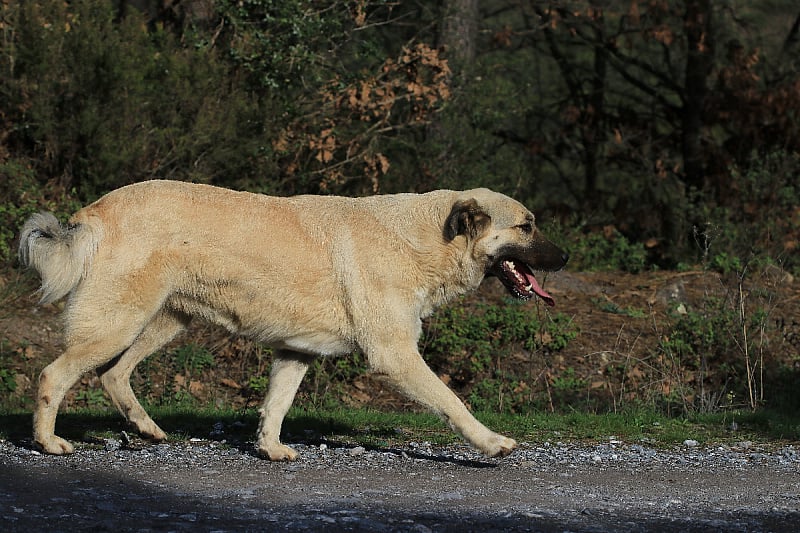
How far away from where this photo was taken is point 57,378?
7160 mm

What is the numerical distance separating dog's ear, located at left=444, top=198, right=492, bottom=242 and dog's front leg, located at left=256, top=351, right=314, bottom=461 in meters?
1.37

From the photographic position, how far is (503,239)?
7891 mm

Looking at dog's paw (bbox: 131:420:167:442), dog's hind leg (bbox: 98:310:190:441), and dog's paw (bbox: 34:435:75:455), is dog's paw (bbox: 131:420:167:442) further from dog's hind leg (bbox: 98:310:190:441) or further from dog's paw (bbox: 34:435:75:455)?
dog's paw (bbox: 34:435:75:455)

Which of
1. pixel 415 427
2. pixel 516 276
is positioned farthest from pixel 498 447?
Result: pixel 415 427

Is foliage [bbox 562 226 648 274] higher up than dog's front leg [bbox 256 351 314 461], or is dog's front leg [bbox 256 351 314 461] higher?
foliage [bbox 562 226 648 274]

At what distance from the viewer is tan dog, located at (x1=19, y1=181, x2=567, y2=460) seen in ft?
23.5

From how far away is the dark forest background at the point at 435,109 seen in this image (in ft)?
44.0

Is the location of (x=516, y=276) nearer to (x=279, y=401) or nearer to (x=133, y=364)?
(x=279, y=401)

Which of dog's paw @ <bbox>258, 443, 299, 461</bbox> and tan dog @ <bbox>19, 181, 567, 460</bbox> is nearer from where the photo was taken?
tan dog @ <bbox>19, 181, 567, 460</bbox>

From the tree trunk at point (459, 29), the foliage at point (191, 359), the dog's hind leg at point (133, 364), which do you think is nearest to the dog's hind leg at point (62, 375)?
the dog's hind leg at point (133, 364)

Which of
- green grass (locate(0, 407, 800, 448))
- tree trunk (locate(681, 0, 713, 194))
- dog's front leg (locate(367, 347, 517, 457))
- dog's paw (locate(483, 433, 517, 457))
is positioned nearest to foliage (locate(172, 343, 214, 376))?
green grass (locate(0, 407, 800, 448))

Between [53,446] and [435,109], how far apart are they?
966 cm

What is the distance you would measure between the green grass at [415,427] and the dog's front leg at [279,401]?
58cm

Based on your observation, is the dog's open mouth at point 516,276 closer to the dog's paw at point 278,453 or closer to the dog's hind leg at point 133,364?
the dog's paw at point 278,453
